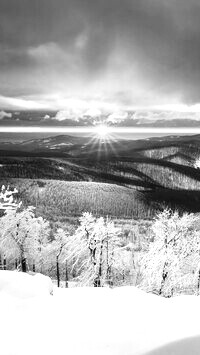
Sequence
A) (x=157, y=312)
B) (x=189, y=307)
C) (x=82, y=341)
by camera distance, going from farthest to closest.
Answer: (x=189, y=307) < (x=157, y=312) < (x=82, y=341)

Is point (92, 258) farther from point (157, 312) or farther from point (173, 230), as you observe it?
point (157, 312)

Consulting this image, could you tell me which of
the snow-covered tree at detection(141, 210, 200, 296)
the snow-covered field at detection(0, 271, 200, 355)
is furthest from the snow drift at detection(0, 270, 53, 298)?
the snow-covered tree at detection(141, 210, 200, 296)

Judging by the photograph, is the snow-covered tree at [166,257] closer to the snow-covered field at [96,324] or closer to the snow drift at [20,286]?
the snow drift at [20,286]

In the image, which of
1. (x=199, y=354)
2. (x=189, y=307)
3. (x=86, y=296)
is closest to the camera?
(x=199, y=354)

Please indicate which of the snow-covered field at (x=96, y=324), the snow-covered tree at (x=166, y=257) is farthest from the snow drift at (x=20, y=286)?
the snow-covered tree at (x=166, y=257)

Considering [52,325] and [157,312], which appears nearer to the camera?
[52,325]

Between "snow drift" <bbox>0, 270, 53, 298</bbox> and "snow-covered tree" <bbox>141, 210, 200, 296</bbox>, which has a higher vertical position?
"snow drift" <bbox>0, 270, 53, 298</bbox>

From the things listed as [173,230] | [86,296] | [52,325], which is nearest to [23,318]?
[52,325]

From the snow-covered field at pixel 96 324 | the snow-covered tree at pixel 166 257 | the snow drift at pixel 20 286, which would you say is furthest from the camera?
the snow-covered tree at pixel 166 257

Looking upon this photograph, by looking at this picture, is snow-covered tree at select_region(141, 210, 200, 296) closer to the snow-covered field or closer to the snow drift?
the snow drift
